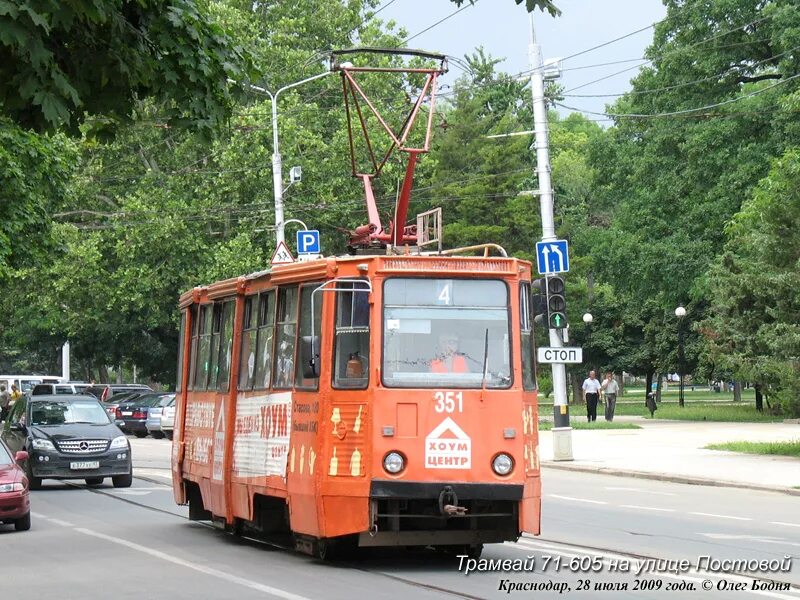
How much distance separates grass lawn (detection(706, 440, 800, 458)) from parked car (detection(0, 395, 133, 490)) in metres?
13.9

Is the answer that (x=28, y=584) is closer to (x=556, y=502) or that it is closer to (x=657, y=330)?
(x=556, y=502)

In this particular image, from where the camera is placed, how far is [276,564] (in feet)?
47.4

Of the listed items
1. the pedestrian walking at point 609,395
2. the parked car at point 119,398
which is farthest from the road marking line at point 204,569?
the pedestrian walking at point 609,395

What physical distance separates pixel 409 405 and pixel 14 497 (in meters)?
7.37

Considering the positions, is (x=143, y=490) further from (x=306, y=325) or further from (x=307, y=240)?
(x=306, y=325)

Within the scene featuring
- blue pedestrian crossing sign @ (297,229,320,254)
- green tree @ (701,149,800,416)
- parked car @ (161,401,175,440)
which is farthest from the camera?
parked car @ (161,401,175,440)

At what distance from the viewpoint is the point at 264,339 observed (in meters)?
15.9

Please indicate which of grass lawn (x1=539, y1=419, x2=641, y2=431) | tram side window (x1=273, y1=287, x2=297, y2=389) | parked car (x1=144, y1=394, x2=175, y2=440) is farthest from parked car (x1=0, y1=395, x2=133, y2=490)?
parked car (x1=144, y1=394, x2=175, y2=440)

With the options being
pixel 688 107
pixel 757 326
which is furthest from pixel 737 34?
pixel 757 326

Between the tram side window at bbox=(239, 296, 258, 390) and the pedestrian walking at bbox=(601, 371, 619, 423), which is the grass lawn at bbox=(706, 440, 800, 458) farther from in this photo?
the tram side window at bbox=(239, 296, 258, 390)

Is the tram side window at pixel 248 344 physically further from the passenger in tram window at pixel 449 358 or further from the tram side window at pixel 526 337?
the tram side window at pixel 526 337

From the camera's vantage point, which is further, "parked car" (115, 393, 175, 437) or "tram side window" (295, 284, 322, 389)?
"parked car" (115, 393, 175, 437)

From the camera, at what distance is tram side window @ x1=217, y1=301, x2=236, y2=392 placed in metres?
17.0

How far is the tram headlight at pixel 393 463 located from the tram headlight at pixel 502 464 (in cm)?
86
